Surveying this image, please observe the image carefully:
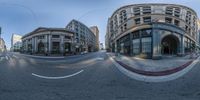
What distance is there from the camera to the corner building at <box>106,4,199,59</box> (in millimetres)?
3594

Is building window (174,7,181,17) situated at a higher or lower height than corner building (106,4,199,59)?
higher

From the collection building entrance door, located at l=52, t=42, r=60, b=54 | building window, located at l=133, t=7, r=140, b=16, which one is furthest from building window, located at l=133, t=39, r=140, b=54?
building entrance door, located at l=52, t=42, r=60, b=54

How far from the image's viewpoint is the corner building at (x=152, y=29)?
3.59 metres

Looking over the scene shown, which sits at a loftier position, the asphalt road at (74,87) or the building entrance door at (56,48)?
the building entrance door at (56,48)

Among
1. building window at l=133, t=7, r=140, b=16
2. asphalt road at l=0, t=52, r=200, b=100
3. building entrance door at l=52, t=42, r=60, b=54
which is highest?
building window at l=133, t=7, r=140, b=16

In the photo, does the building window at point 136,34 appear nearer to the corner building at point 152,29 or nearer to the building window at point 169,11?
the corner building at point 152,29

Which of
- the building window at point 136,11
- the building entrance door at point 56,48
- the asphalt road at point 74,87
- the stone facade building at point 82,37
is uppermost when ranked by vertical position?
the building window at point 136,11

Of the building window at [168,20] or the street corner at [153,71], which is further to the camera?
the street corner at [153,71]

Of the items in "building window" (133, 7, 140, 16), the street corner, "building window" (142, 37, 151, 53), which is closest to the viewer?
"building window" (142, 37, 151, 53)

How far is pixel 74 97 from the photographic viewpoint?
10.8 feet

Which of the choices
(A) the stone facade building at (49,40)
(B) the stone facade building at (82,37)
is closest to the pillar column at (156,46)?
(B) the stone facade building at (82,37)

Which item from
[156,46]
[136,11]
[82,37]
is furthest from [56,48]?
[156,46]

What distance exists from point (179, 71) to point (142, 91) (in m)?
2.88

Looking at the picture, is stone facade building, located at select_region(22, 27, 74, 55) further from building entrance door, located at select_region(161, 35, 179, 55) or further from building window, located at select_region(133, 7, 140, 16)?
building entrance door, located at select_region(161, 35, 179, 55)
